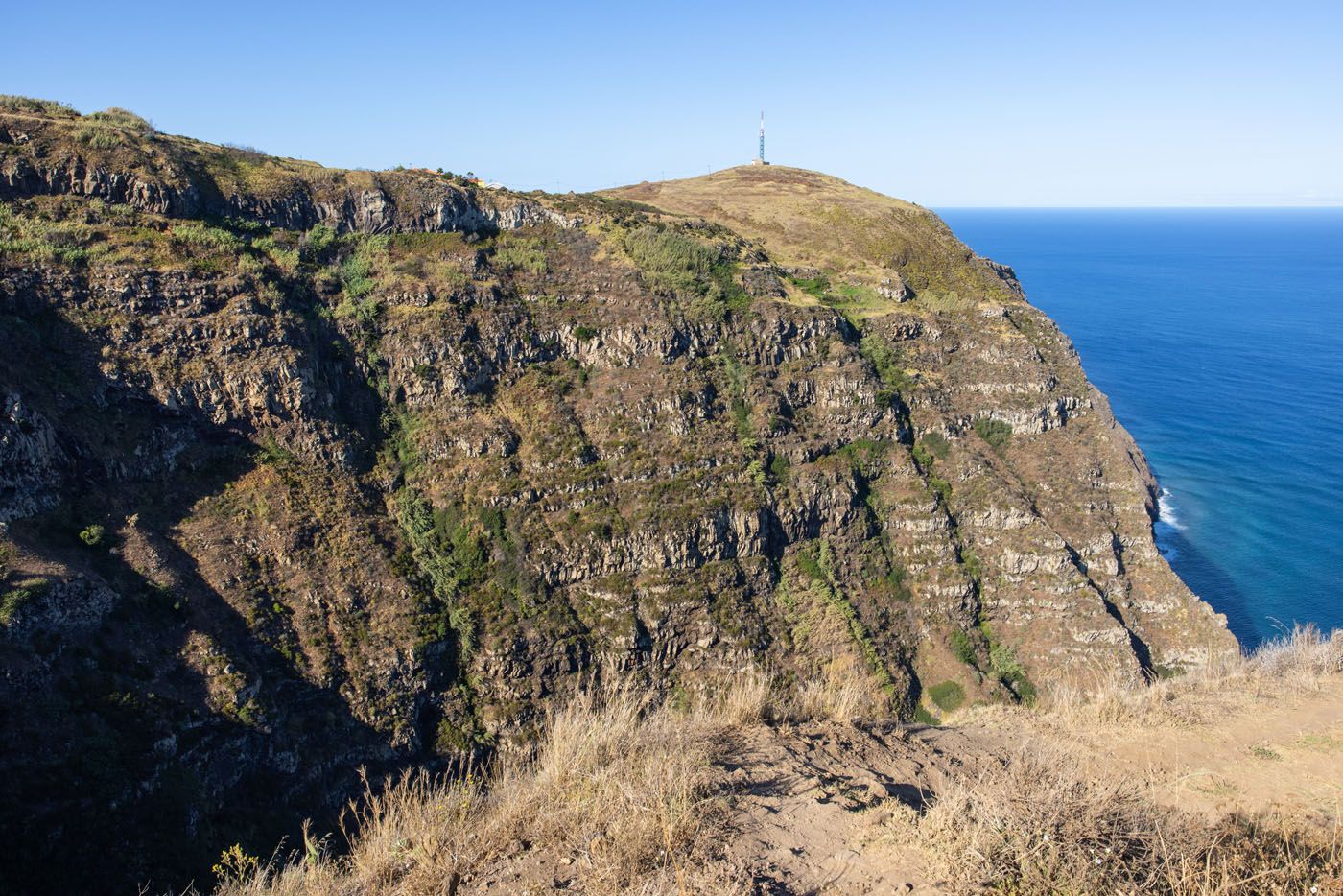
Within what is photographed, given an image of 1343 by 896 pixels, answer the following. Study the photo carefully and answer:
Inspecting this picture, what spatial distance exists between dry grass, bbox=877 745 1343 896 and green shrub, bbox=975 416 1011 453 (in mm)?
48483

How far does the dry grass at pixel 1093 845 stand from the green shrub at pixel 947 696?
3404cm

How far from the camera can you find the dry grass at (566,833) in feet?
31.9

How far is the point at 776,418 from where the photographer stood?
50.7m

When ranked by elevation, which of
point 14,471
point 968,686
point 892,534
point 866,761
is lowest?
point 968,686

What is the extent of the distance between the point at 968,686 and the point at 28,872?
42888 mm

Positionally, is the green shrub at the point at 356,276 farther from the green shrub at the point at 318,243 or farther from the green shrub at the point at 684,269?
the green shrub at the point at 684,269

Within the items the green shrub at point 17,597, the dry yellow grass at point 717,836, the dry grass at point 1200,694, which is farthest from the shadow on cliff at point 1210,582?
the green shrub at point 17,597

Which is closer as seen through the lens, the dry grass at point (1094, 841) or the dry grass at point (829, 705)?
the dry grass at point (1094, 841)

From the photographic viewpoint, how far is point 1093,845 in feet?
30.0

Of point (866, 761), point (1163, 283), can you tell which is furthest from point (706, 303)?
point (1163, 283)

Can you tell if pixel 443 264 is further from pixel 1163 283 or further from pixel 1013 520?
pixel 1163 283

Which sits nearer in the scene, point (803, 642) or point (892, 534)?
point (803, 642)

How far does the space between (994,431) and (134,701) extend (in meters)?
54.9

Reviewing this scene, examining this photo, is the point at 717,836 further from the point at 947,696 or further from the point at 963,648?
the point at 963,648
